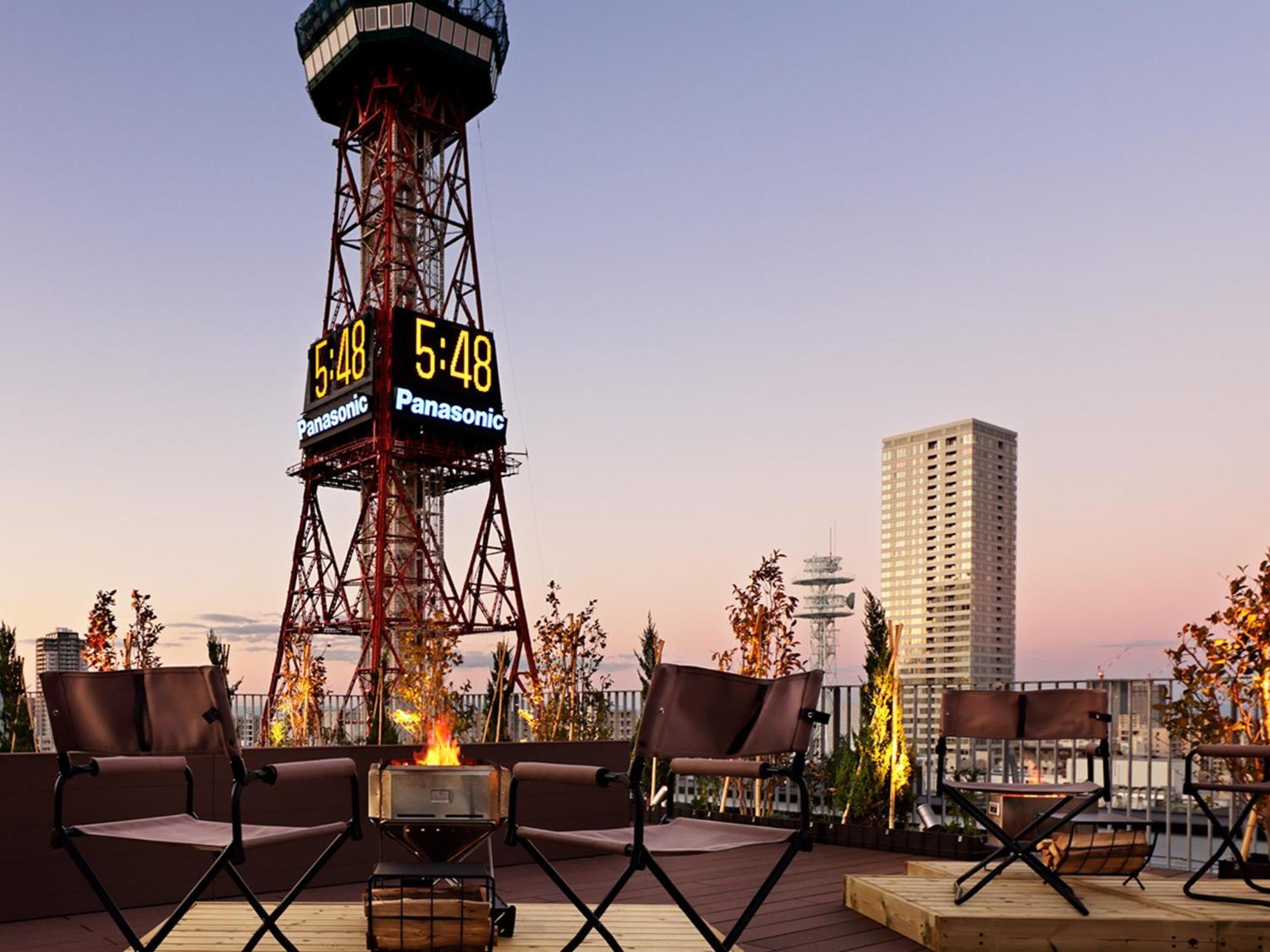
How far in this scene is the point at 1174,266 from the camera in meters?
10.7

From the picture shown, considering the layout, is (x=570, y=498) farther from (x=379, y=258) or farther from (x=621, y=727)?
(x=379, y=258)

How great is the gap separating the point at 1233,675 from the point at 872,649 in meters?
2.52

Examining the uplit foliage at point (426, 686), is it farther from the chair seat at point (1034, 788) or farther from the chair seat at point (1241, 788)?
the chair seat at point (1241, 788)

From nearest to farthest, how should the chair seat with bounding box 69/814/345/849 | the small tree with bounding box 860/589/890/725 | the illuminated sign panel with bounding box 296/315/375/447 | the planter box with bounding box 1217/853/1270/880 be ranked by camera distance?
1. the chair seat with bounding box 69/814/345/849
2. the planter box with bounding box 1217/853/1270/880
3. the small tree with bounding box 860/589/890/725
4. the illuminated sign panel with bounding box 296/315/375/447

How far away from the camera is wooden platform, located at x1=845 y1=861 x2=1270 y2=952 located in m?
3.85

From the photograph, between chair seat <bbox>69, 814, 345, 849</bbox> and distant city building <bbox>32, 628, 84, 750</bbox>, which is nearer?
chair seat <bbox>69, 814, 345, 849</bbox>

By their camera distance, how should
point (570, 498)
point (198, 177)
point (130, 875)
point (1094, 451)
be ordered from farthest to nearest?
point (570, 498) < point (198, 177) < point (1094, 451) < point (130, 875)

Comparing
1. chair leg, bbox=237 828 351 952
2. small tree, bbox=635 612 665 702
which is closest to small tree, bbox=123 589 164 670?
small tree, bbox=635 612 665 702

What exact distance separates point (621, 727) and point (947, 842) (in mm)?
3710

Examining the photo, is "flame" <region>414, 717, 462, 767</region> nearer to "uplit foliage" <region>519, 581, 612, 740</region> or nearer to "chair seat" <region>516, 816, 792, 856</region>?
"chair seat" <region>516, 816, 792, 856</region>

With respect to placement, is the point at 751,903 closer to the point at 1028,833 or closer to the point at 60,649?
the point at 1028,833

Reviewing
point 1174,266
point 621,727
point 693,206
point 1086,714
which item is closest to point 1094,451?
point 1174,266

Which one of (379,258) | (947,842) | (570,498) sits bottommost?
(947,842)

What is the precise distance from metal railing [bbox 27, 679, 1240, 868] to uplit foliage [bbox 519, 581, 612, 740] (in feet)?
0.45
